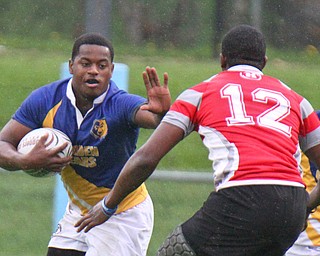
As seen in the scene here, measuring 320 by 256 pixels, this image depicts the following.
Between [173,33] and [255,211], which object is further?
[173,33]

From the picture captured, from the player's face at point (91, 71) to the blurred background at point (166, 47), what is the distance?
10.4ft

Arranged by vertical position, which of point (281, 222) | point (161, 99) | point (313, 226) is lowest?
point (313, 226)

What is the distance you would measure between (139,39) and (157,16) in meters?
0.50

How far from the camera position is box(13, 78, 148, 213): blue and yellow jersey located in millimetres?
6617

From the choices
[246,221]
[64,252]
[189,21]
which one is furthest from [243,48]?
[189,21]

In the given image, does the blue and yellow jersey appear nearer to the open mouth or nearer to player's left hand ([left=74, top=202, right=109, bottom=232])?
the open mouth

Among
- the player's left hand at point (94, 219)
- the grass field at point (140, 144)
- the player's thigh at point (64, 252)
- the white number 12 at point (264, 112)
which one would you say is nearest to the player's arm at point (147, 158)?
the player's left hand at point (94, 219)

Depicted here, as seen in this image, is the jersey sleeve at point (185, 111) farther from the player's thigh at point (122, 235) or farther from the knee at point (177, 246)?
the player's thigh at point (122, 235)

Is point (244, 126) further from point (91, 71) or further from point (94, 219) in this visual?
point (91, 71)

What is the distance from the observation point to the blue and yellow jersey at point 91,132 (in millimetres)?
6617

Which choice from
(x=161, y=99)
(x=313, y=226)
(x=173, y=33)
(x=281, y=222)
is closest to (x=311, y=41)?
(x=173, y=33)

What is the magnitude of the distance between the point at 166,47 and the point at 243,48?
5004 mm

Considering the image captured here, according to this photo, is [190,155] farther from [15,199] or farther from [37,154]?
[37,154]

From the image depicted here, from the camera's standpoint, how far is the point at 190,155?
10688mm
